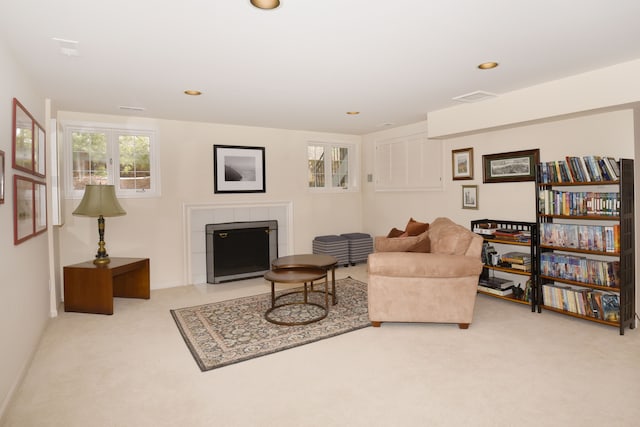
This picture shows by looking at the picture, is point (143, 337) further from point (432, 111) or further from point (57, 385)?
point (432, 111)

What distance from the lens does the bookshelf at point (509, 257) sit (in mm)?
4101

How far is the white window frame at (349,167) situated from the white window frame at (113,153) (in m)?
2.38

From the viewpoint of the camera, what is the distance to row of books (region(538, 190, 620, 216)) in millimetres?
3492

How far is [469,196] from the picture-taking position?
203 inches

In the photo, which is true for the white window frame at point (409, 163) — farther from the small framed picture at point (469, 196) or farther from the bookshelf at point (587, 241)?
the bookshelf at point (587, 241)

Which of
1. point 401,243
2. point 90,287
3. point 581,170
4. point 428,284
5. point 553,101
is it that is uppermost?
point 553,101

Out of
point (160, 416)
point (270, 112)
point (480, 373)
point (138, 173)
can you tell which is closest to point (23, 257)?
point (160, 416)

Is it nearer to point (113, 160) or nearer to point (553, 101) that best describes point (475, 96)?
point (553, 101)

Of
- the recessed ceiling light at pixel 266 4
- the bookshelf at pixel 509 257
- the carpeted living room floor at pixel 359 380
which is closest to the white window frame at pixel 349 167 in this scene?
the bookshelf at pixel 509 257

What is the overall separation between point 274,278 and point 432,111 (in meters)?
2.99

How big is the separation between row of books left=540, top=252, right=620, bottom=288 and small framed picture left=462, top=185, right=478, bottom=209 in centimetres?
122

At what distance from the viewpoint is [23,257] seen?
2.95m

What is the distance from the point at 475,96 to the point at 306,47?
7.41 feet

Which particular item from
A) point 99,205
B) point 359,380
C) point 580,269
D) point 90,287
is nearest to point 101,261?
point 90,287
